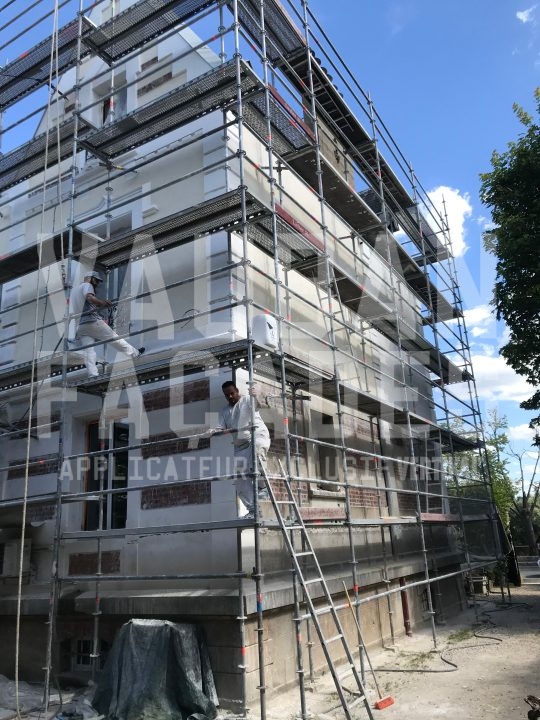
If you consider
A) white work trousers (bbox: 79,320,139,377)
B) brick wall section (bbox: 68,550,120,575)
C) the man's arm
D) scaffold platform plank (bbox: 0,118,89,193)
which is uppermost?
scaffold platform plank (bbox: 0,118,89,193)

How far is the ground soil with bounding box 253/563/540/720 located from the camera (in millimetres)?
6023

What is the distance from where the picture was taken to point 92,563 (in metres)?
8.30

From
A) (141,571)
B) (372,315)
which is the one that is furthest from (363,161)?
(141,571)

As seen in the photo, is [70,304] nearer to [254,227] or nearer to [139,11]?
[254,227]

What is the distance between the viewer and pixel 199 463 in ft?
25.3

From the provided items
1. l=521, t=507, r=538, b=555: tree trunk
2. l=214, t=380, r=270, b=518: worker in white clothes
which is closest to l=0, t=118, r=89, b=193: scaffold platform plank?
l=214, t=380, r=270, b=518: worker in white clothes

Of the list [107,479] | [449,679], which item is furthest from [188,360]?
[449,679]

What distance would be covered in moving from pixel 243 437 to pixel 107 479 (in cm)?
315

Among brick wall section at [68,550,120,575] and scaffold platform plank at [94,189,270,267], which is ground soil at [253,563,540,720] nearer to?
brick wall section at [68,550,120,575]

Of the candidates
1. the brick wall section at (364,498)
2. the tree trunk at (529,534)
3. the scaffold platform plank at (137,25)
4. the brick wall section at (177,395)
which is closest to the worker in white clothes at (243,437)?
the brick wall section at (177,395)

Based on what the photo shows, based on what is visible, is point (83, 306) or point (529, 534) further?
point (529, 534)

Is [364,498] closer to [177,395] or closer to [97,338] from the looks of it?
[177,395]

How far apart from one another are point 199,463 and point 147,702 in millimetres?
2850

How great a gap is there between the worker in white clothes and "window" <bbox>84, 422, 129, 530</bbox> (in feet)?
7.54
